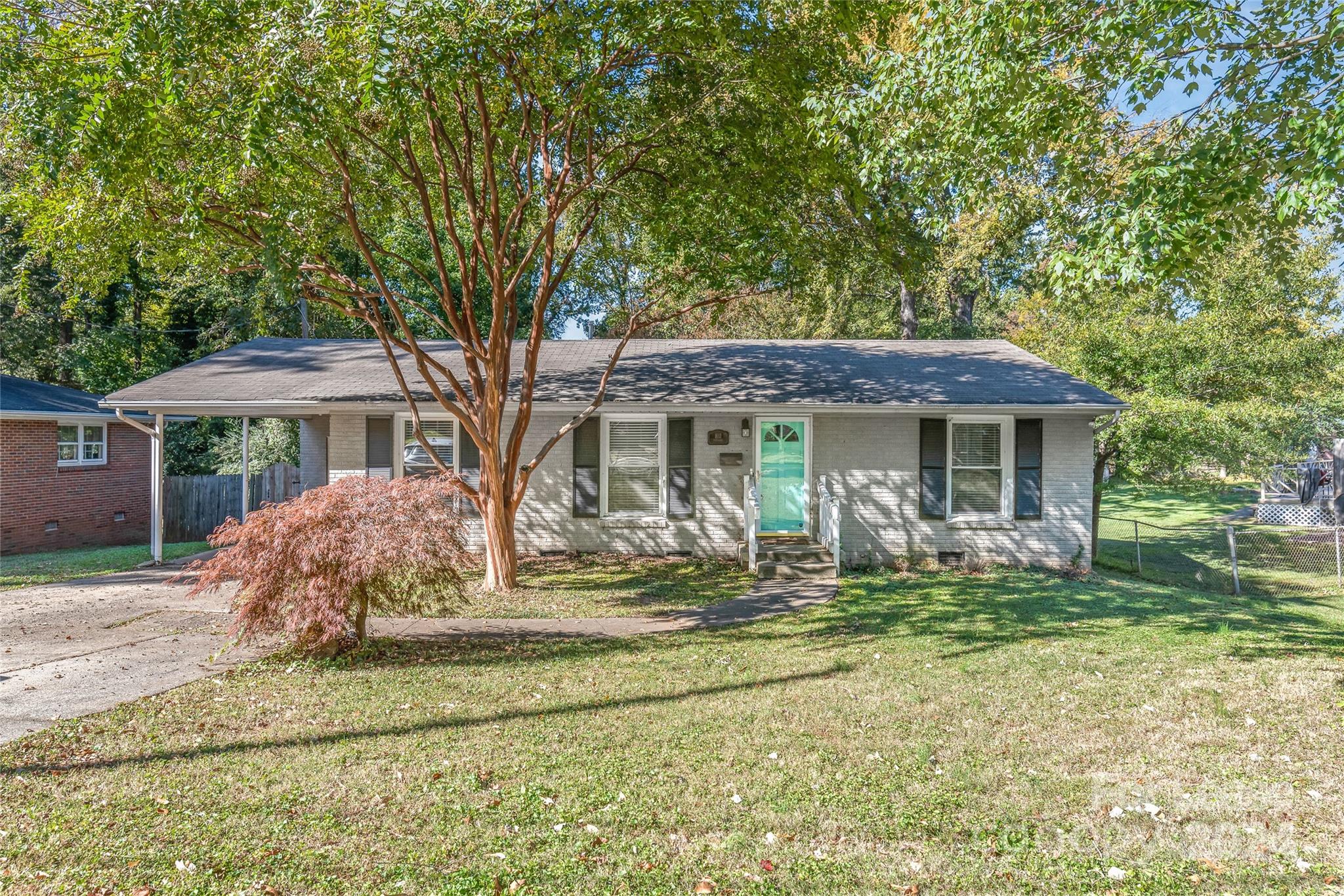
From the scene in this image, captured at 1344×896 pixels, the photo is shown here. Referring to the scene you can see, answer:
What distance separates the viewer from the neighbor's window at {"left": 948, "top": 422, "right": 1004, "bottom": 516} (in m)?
12.1

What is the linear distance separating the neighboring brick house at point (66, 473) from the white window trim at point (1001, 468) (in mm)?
16800

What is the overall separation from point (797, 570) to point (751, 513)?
4.17 feet

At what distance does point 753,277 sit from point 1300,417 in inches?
513

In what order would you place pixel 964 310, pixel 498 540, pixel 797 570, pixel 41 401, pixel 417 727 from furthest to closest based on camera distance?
1. pixel 964 310
2. pixel 41 401
3. pixel 797 570
4. pixel 498 540
5. pixel 417 727

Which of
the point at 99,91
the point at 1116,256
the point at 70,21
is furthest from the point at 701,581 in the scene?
the point at 70,21

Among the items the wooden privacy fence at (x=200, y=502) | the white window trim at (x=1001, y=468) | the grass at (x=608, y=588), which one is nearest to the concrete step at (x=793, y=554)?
the grass at (x=608, y=588)

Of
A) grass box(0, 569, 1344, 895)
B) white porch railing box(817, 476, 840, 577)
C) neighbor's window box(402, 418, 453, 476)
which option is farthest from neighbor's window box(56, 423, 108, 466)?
white porch railing box(817, 476, 840, 577)

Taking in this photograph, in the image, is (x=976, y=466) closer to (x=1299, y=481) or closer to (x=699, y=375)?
(x=699, y=375)

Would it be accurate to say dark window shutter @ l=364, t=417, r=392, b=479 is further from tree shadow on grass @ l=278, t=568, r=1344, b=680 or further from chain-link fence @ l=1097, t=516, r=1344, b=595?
chain-link fence @ l=1097, t=516, r=1344, b=595

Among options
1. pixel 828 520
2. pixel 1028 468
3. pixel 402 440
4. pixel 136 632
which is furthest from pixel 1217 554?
pixel 136 632

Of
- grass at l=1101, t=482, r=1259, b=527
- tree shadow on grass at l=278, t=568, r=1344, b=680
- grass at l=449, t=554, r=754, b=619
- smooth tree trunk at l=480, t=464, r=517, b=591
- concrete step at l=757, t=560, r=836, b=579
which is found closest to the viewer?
tree shadow on grass at l=278, t=568, r=1344, b=680

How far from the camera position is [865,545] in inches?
476

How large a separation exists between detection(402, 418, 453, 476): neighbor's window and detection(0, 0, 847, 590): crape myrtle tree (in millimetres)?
2347

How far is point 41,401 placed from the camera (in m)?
14.8
